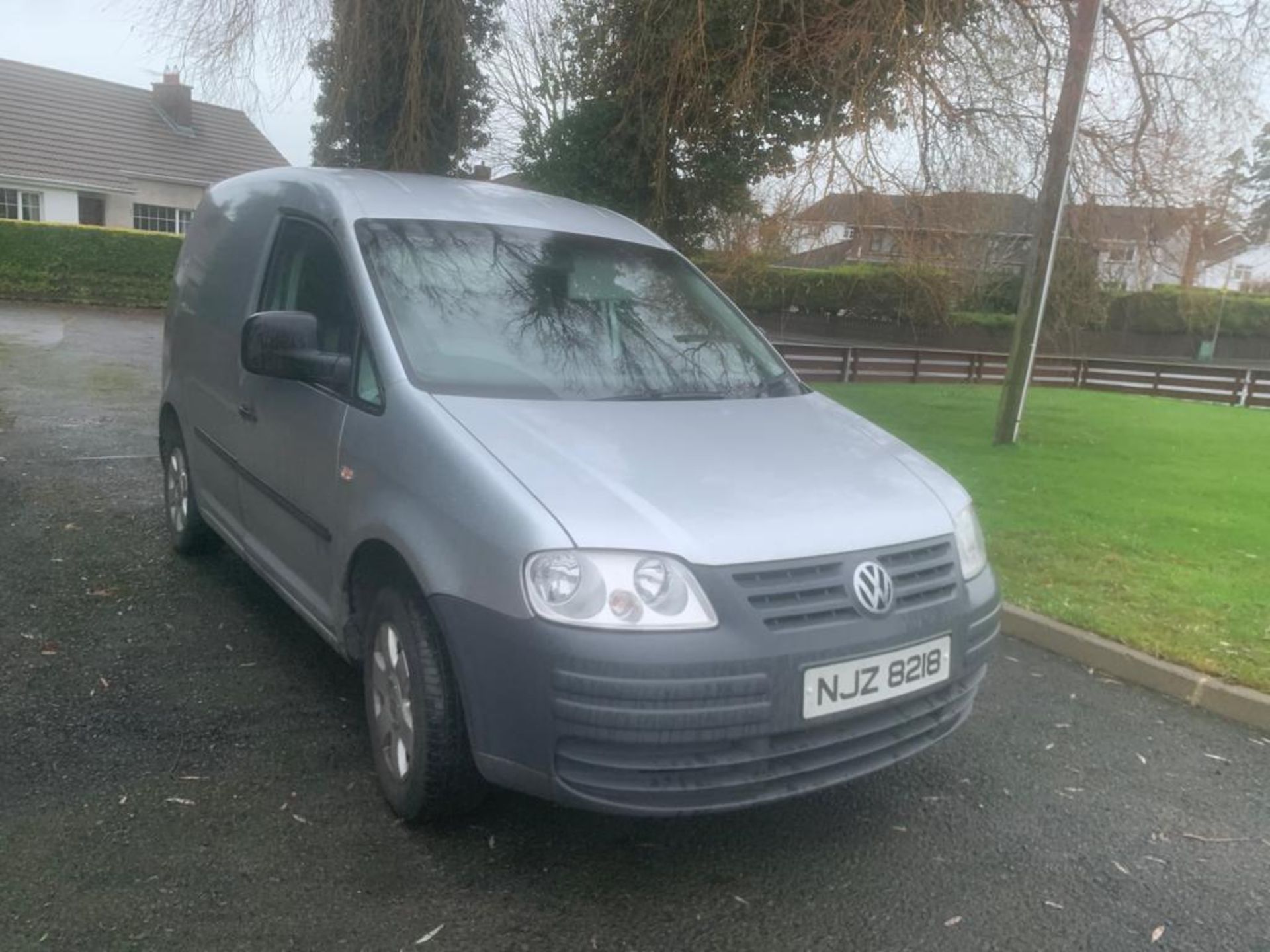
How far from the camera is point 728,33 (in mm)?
9266

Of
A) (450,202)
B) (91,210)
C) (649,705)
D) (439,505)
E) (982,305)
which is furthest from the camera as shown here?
(982,305)

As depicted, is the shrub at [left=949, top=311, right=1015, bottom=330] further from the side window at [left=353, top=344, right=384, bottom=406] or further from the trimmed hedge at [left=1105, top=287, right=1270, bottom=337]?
the side window at [left=353, top=344, right=384, bottom=406]

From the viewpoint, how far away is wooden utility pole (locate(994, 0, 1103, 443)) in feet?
30.3

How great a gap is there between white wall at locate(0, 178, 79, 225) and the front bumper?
34.0 metres

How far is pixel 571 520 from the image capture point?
2.83 metres

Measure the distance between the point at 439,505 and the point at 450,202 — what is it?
1.85 m

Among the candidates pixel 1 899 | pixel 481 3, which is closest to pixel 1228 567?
pixel 1 899

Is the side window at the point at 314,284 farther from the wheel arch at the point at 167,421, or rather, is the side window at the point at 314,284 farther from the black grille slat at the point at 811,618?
the black grille slat at the point at 811,618

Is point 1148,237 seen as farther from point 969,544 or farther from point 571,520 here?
point 571,520

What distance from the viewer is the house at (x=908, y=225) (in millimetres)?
9008

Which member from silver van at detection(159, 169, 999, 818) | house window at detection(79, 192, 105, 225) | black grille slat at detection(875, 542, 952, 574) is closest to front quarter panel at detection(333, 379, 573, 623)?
silver van at detection(159, 169, 999, 818)

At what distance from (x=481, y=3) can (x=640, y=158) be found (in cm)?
270

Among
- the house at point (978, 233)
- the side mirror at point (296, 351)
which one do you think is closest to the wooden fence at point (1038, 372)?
the house at point (978, 233)

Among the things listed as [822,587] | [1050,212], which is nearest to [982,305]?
[1050,212]
